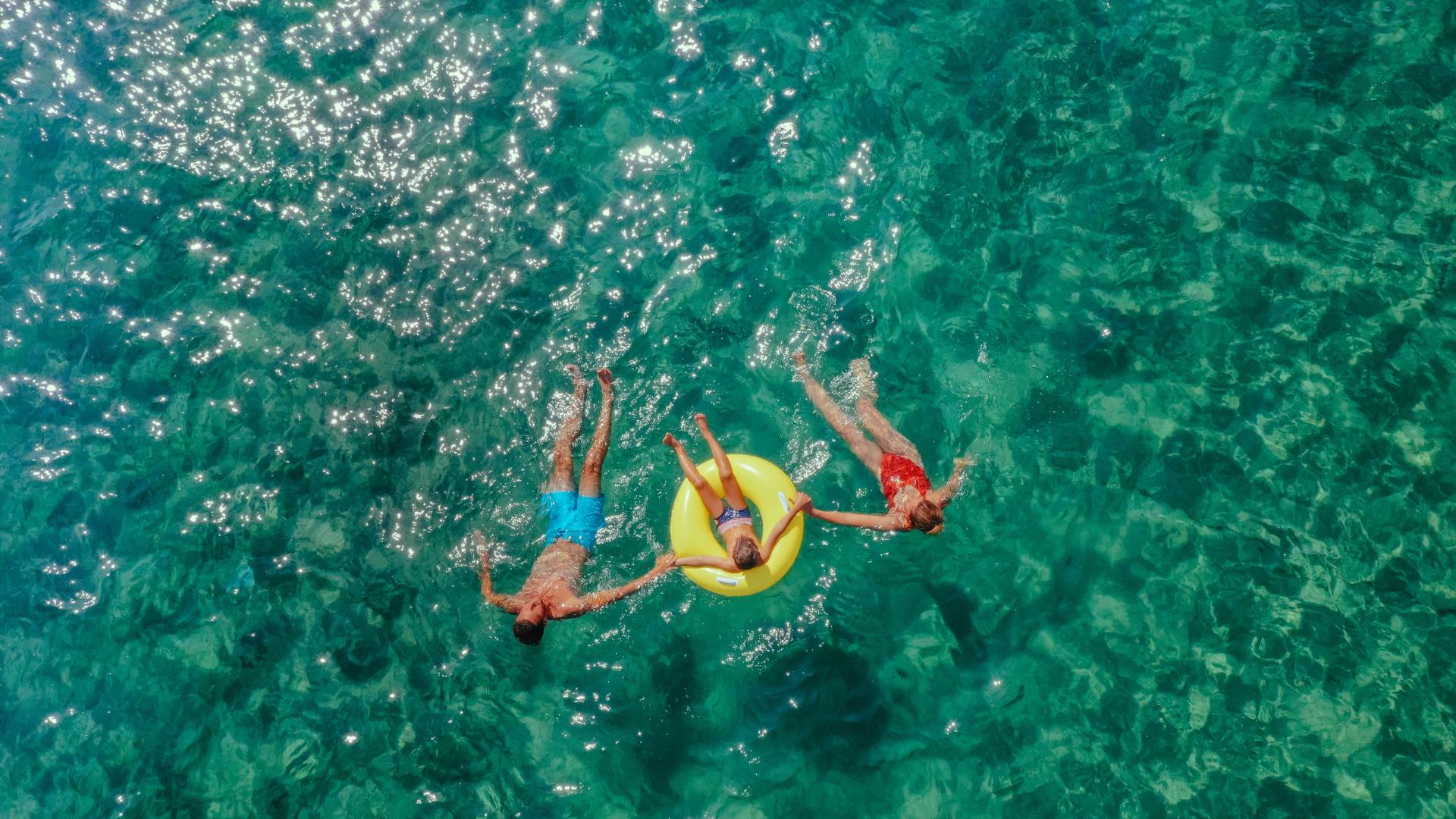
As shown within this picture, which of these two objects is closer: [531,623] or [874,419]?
[531,623]

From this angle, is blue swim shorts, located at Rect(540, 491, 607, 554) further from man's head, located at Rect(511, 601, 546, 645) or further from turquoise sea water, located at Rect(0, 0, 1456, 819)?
man's head, located at Rect(511, 601, 546, 645)

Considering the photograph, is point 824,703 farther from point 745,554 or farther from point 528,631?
point 528,631

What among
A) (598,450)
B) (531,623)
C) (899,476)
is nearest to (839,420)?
(899,476)

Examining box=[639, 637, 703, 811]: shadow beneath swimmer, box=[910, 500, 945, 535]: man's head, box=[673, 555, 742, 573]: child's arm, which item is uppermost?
box=[910, 500, 945, 535]: man's head

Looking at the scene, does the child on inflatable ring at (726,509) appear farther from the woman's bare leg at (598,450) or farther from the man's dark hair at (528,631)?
the man's dark hair at (528,631)

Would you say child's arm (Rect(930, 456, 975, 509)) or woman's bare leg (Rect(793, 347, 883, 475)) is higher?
woman's bare leg (Rect(793, 347, 883, 475))

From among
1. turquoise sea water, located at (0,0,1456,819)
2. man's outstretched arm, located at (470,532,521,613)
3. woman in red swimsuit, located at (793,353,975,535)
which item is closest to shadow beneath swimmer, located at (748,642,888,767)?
turquoise sea water, located at (0,0,1456,819)

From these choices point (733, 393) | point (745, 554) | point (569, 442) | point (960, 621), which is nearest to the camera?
point (745, 554)
